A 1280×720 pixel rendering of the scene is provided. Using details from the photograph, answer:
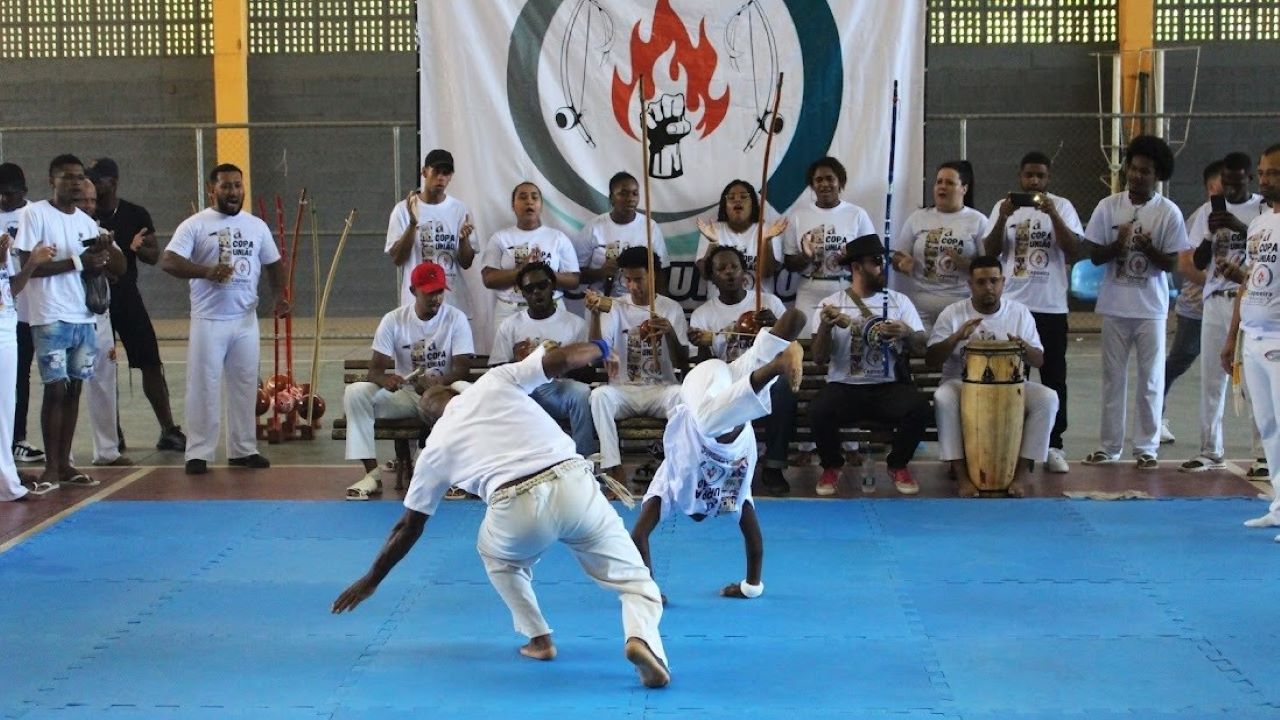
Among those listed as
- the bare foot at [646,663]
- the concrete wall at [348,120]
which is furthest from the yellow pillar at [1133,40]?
the bare foot at [646,663]

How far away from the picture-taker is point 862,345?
8.40 metres

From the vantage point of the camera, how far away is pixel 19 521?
7754mm

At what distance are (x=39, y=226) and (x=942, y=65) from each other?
11.0 meters

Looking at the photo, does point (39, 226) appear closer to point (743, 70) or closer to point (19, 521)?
point (19, 521)

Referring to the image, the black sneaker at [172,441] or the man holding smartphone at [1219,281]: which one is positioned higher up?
the man holding smartphone at [1219,281]

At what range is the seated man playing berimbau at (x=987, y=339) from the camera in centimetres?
835

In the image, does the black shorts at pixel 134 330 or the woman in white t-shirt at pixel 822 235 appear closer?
the woman in white t-shirt at pixel 822 235

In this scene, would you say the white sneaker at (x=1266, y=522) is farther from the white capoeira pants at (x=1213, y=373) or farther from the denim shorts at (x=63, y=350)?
the denim shorts at (x=63, y=350)

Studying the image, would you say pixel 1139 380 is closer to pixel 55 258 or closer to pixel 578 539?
pixel 578 539

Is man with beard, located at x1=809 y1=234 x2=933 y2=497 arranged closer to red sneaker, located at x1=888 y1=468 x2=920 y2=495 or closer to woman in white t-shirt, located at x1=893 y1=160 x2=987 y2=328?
red sneaker, located at x1=888 y1=468 x2=920 y2=495

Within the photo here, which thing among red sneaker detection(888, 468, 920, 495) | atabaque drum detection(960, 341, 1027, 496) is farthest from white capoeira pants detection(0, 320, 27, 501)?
atabaque drum detection(960, 341, 1027, 496)

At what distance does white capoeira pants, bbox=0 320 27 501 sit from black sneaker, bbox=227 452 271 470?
1407 mm

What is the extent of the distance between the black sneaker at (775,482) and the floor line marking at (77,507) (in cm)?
387

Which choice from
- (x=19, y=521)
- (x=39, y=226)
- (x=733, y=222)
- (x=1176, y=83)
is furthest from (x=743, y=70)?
(x=1176, y=83)
